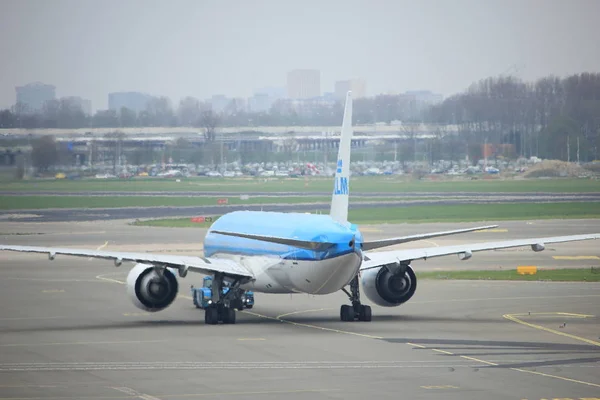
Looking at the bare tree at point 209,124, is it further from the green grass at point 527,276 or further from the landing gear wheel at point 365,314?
the landing gear wheel at point 365,314

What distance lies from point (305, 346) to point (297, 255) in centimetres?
504

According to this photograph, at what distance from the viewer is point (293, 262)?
42250 mm

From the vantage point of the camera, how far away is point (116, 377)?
104 feet

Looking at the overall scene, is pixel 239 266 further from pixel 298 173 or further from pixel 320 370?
pixel 298 173

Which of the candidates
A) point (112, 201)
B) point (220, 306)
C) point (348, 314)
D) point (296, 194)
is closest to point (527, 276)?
point (348, 314)

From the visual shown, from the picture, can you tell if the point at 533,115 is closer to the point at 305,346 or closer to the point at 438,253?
the point at 438,253

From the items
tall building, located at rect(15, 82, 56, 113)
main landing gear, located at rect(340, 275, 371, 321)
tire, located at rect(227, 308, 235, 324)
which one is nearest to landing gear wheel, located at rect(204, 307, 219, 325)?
tire, located at rect(227, 308, 235, 324)

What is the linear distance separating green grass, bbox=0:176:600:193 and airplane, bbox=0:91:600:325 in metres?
86.4

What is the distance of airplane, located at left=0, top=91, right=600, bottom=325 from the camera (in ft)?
135

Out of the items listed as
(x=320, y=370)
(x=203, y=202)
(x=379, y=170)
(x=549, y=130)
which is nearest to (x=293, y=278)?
(x=320, y=370)

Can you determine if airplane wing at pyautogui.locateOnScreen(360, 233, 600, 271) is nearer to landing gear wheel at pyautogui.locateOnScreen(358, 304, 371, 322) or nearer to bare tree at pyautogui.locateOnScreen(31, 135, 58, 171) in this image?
landing gear wheel at pyautogui.locateOnScreen(358, 304, 371, 322)

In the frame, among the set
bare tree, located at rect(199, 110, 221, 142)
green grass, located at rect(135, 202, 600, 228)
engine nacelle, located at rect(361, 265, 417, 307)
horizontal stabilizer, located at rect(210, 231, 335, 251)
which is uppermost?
bare tree, located at rect(199, 110, 221, 142)

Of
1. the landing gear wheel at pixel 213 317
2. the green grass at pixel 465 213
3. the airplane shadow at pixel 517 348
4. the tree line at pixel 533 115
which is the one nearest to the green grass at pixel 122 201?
the green grass at pixel 465 213

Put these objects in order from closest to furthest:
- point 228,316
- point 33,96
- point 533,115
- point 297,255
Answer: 1. point 297,255
2. point 228,316
3. point 533,115
4. point 33,96
